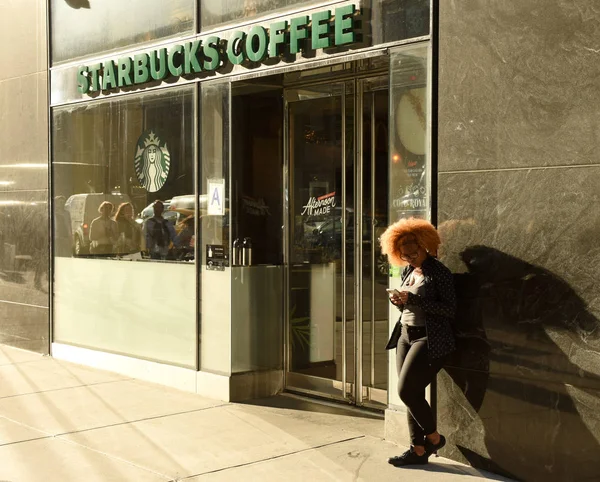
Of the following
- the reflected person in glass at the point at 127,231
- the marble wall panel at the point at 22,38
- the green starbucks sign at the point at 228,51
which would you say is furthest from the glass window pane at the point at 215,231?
the marble wall panel at the point at 22,38

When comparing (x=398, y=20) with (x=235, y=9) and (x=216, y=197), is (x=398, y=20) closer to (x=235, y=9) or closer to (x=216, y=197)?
(x=235, y=9)

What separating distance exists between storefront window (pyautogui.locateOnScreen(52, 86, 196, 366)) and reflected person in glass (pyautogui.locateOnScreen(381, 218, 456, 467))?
10.7ft

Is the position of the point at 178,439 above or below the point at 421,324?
below

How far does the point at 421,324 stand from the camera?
6613 millimetres

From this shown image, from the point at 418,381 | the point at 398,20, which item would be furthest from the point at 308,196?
the point at 418,381

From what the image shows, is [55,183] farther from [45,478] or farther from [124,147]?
[45,478]

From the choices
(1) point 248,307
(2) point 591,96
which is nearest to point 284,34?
(1) point 248,307

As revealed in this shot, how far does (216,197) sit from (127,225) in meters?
1.63

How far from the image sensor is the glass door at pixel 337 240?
334 inches

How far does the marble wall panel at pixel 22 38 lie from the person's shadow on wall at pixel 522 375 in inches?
276

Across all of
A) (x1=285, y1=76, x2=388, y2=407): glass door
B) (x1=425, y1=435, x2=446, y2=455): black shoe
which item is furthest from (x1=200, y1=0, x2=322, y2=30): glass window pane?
(x1=425, y1=435, x2=446, y2=455): black shoe

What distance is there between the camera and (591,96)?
5.87 meters

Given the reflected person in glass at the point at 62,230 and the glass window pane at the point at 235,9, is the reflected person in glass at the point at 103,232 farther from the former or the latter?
the glass window pane at the point at 235,9

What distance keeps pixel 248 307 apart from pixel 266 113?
1922 millimetres
